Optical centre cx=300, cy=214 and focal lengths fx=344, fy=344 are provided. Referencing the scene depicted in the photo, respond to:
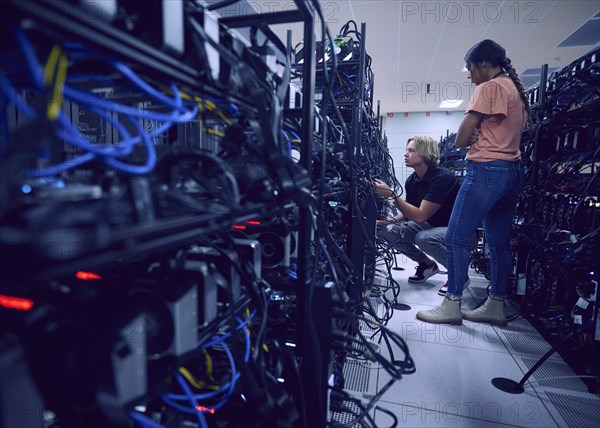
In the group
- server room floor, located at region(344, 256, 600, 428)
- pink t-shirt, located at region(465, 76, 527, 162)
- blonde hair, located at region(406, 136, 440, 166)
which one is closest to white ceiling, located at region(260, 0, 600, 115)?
blonde hair, located at region(406, 136, 440, 166)

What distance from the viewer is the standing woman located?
1670mm

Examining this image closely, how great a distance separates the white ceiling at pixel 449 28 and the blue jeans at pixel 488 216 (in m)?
2.48

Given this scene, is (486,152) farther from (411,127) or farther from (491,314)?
(411,127)

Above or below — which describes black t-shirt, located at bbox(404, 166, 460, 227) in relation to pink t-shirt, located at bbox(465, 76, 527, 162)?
below

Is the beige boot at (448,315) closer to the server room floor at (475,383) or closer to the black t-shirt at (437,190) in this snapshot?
the server room floor at (475,383)

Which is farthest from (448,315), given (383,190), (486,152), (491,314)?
(486,152)

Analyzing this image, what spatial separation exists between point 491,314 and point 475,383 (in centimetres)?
67

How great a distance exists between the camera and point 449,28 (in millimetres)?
4023

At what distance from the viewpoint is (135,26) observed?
0.47 meters

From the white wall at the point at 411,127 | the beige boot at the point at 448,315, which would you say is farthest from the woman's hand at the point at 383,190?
the white wall at the point at 411,127

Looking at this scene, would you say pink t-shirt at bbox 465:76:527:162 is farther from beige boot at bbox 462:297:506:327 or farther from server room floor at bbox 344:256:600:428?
server room floor at bbox 344:256:600:428

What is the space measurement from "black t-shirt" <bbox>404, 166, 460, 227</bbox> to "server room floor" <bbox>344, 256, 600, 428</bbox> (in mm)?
850

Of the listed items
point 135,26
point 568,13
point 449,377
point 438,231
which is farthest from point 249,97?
point 568,13

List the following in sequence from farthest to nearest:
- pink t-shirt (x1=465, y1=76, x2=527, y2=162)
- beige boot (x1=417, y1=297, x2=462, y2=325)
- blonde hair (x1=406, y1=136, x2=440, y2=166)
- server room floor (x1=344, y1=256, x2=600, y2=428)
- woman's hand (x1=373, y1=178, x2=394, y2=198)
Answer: blonde hair (x1=406, y1=136, x2=440, y2=166), woman's hand (x1=373, y1=178, x2=394, y2=198), beige boot (x1=417, y1=297, x2=462, y2=325), pink t-shirt (x1=465, y1=76, x2=527, y2=162), server room floor (x1=344, y1=256, x2=600, y2=428)
